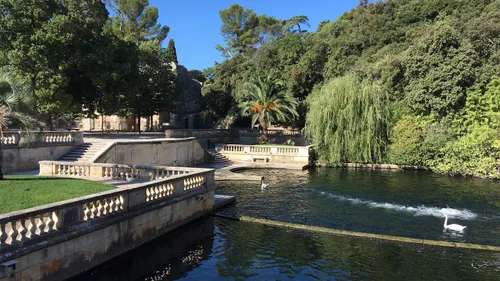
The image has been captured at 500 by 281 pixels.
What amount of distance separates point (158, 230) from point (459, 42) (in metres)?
29.0

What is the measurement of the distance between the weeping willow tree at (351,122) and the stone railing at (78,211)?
1958 cm

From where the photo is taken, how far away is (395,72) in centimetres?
3366

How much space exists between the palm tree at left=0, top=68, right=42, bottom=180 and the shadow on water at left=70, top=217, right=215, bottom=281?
617 cm

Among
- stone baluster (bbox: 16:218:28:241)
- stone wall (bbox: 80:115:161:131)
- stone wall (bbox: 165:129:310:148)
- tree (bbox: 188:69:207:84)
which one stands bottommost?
stone baluster (bbox: 16:218:28:241)

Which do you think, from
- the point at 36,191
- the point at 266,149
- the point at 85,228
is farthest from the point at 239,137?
the point at 85,228

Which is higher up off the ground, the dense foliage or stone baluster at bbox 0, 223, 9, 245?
the dense foliage

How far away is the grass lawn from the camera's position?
32.0 feet

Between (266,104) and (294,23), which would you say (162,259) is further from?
(294,23)

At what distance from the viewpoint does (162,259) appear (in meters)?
10.3

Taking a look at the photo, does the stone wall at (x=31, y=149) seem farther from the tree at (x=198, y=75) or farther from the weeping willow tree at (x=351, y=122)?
the tree at (x=198, y=75)

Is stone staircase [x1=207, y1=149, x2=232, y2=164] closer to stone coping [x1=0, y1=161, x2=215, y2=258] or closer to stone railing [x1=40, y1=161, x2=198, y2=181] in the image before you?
stone railing [x1=40, y1=161, x2=198, y2=181]

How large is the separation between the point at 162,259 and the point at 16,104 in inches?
300

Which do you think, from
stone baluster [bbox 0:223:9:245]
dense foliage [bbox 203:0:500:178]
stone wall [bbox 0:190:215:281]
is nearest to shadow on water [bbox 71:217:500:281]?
stone wall [bbox 0:190:215:281]

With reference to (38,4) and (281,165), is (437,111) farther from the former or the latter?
(38,4)
